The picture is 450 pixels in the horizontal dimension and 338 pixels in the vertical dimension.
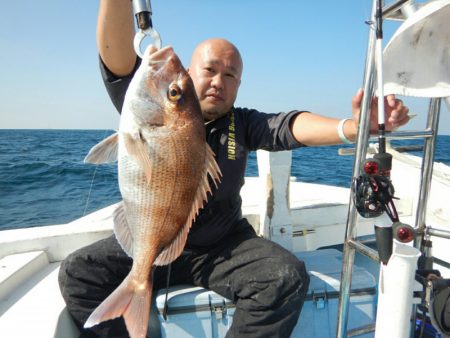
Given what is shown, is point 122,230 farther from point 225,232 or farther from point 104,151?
point 225,232

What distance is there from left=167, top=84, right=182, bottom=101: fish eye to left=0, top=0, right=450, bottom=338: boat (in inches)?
36.1

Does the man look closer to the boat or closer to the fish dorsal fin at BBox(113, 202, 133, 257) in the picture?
the boat

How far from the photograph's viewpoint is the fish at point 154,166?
1709mm

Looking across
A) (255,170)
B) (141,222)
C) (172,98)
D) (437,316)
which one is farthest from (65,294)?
(255,170)

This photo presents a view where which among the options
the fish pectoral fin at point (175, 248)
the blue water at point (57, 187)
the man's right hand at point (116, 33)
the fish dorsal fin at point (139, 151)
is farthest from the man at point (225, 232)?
the blue water at point (57, 187)

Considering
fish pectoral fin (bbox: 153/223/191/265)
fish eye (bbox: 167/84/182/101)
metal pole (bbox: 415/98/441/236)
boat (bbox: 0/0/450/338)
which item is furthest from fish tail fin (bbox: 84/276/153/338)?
metal pole (bbox: 415/98/441/236)

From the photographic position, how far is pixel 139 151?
169 cm

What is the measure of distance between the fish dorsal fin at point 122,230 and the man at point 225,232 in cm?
45

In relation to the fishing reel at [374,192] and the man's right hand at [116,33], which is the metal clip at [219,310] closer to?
the fishing reel at [374,192]

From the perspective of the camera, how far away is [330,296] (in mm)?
2191

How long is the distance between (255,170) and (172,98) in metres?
10.9

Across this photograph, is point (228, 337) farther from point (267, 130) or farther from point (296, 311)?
point (267, 130)

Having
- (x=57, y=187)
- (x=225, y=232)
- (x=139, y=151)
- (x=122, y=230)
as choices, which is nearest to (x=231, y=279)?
(x=225, y=232)

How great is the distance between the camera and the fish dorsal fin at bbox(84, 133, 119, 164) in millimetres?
1740
